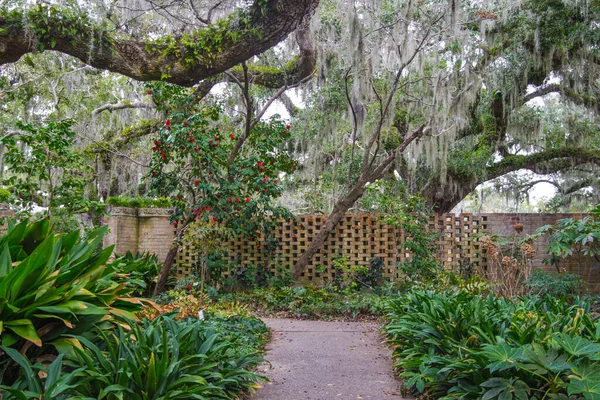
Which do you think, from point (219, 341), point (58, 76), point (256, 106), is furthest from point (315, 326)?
point (58, 76)

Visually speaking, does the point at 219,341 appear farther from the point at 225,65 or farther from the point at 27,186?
the point at 27,186

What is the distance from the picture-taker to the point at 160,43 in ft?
16.6

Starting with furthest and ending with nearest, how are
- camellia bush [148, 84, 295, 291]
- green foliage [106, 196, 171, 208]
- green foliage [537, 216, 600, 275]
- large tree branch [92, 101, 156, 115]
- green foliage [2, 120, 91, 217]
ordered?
1. large tree branch [92, 101, 156, 115]
2. green foliage [106, 196, 171, 208]
3. camellia bush [148, 84, 295, 291]
4. green foliage [537, 216, 600, 275]
5. green foliage [2, 120, 91, 217]

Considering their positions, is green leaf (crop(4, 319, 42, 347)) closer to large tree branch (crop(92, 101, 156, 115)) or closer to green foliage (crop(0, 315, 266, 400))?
green foliage (crop(0, 315, 266, 400))

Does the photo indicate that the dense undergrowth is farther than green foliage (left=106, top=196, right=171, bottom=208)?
No

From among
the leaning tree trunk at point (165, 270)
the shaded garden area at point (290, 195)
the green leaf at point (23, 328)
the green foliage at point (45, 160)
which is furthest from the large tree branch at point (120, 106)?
the green leaf at point (23, 328)

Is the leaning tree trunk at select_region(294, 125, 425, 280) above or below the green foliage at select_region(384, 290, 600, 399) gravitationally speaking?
above

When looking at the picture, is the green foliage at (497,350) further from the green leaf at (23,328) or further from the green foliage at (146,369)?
the green leaf at (23,328)

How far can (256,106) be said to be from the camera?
32.1 ft

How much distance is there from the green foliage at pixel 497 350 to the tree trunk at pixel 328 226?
3772 mm

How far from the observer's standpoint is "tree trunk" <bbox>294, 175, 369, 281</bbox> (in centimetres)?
846

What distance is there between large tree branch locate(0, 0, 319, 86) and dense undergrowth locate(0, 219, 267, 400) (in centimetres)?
216

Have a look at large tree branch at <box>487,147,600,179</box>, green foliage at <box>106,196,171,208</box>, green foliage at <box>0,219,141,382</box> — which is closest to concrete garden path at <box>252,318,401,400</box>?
green foliage at <box>0,219,141,382</box>

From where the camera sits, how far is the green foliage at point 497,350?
2738 millimetres
